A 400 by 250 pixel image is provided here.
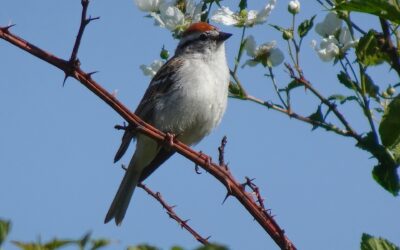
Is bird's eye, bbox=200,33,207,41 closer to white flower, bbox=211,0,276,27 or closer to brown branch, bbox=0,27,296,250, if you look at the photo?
white flower, bbox=211,0,276,27

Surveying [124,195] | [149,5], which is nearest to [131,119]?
[149,5]

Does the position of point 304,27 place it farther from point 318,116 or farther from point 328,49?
point 318,116

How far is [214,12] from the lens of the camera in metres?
2.96

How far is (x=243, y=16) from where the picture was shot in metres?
2.89

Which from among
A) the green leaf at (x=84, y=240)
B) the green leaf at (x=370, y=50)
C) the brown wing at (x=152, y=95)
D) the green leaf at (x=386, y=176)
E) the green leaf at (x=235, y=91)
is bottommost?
the green leaf at (x=84, y=240)

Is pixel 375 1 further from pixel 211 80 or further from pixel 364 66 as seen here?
pixel 211 80

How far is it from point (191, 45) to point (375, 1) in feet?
11.8

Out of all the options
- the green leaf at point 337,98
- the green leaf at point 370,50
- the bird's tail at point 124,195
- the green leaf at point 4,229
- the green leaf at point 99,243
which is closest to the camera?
the green leaf at point 4,229

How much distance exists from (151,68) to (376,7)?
130cm

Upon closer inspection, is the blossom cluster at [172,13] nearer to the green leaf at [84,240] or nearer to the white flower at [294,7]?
the white flower at [294,7]

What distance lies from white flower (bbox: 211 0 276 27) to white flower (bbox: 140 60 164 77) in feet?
1.35

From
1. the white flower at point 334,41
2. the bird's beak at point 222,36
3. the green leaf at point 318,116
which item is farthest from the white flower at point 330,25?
the bird's beak at point 222,36

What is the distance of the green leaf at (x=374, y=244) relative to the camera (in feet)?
6.91

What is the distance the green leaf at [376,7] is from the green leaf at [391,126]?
0.93 feet
